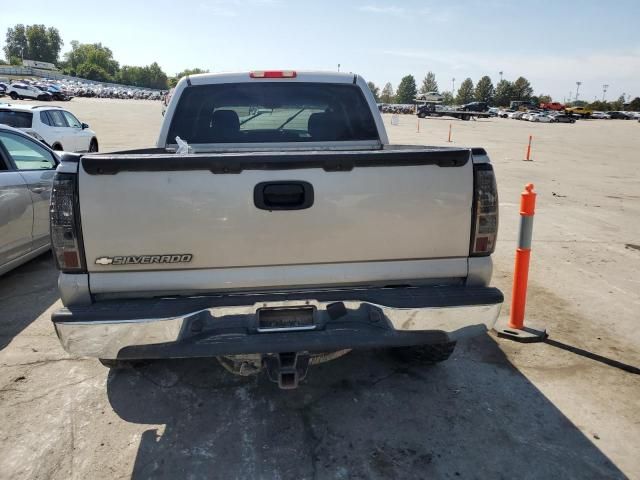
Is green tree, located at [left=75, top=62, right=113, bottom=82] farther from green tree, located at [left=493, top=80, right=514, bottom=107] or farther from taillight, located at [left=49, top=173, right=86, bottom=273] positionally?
taillight, located at [left=49, top=173, right=86, bottom=273]

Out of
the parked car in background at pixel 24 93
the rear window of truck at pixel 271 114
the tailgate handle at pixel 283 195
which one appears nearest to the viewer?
the tailgate handle at pixel 283 195

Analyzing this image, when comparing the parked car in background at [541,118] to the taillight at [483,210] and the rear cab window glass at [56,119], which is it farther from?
the taillight at [483,210]

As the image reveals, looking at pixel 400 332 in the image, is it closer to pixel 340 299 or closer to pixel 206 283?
pixel 340 299

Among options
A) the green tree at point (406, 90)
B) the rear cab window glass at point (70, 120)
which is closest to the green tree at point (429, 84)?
the green tree at point (406, 90)

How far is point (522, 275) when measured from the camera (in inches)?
163

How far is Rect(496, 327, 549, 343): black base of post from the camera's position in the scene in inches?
159

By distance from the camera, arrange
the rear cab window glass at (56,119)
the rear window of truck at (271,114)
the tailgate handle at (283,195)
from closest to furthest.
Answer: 1. the tailgate handle at (283,195)
2. the rear window of truck at (271,114)
3. the rear cab window glass at (56,119)

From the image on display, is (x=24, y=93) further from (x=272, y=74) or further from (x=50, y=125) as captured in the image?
(x=272, y=74)

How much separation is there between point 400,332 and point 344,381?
1004 mm

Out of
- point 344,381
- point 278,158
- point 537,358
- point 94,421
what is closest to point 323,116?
point 278,158

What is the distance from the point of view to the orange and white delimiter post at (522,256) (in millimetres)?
3994

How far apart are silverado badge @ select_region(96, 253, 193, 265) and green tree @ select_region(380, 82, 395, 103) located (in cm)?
18400

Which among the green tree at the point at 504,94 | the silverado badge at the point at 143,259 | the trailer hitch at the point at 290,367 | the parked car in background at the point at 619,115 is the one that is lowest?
the trailer hitch at the point at 290,367

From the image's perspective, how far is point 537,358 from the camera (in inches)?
150
